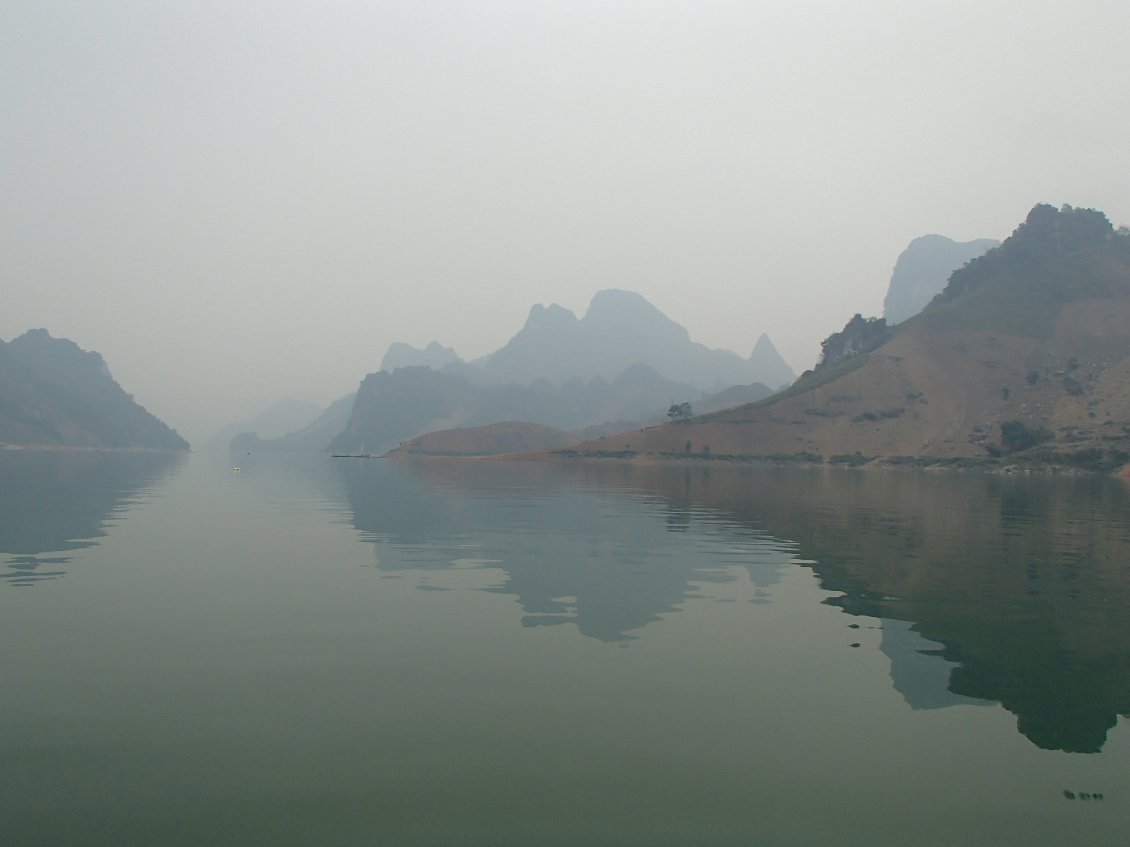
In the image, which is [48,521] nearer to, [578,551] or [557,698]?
[578,551]

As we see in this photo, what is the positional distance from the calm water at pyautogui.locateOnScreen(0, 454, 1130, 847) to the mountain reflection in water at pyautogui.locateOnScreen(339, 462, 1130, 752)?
0.22 m

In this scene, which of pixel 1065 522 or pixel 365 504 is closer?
pixel 1065 522

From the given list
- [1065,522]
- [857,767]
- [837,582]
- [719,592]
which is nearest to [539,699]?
[857,767]

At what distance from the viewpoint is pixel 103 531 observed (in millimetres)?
49938

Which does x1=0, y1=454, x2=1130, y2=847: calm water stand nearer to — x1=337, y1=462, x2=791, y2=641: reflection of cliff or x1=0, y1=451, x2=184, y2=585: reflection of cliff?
x1=337, y1=462, x2=791, y2=641: reflection of cliff

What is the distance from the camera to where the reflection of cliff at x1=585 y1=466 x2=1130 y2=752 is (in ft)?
63.9

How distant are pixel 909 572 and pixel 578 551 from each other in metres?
16.5

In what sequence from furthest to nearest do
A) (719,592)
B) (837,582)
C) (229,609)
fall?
(837,582) < (719,592) < (229,609)

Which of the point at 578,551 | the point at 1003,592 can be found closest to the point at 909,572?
the point at 1003,592

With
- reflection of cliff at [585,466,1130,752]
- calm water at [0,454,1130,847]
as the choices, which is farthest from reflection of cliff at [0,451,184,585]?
reflection of cliff at [585,466,1130,752]

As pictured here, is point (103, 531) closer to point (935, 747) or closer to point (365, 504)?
point (365, 504)

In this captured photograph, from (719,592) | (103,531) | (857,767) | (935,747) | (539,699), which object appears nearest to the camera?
(857,767)

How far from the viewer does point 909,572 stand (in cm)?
3800

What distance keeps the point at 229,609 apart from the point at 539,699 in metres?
14.4
